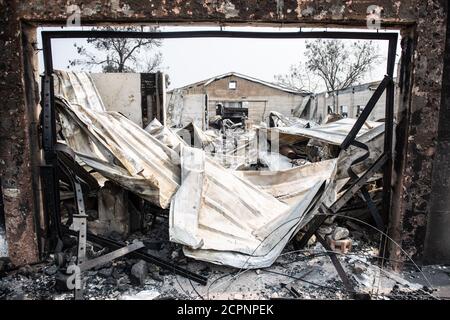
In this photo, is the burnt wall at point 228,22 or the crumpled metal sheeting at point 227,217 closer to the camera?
the burnt wall at point 228,22

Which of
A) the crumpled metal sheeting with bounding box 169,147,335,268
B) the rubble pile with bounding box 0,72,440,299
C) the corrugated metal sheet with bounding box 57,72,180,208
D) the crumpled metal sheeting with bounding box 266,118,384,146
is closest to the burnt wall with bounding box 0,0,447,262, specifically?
the rubble pile with bounding box 0,72,440,299

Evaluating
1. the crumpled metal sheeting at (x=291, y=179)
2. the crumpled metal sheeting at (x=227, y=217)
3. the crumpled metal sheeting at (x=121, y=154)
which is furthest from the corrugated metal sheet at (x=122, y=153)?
the crumpled metal sheeting at (x=291, y=179)

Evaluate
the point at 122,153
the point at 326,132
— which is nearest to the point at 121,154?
the point at 122,153

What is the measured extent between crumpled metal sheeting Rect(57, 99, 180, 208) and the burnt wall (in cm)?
62

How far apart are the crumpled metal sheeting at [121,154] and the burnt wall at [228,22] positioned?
0.62 m

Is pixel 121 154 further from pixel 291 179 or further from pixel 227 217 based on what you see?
pixel 291 179

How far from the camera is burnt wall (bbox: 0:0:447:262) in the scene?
277cm

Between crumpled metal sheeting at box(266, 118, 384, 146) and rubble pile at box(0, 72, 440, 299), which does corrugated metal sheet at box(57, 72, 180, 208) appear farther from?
crumpled metal sheeting at box(266, 118, 384, 146)

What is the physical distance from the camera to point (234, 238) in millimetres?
3334

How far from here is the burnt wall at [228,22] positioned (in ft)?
9.08

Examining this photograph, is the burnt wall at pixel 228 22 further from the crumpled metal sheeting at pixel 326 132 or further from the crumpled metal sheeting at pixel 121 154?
the crumpled metal sheeting at pixel 326 132

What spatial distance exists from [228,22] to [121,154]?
5.65ft

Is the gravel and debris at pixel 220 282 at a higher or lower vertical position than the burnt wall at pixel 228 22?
lower
